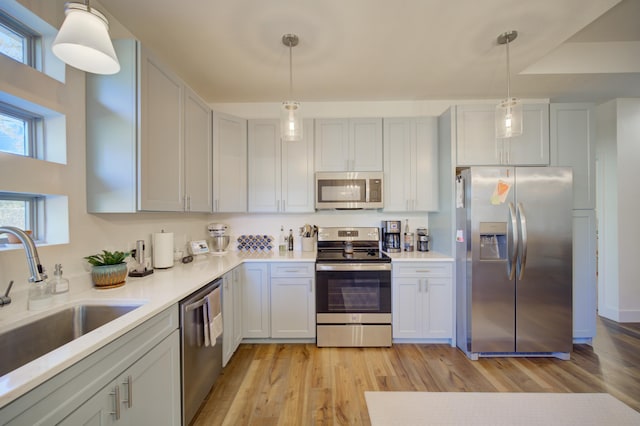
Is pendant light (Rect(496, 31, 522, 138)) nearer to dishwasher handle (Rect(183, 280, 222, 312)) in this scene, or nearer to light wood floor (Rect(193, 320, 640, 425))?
light wood floor (Rect(193, 320, 640, 425))

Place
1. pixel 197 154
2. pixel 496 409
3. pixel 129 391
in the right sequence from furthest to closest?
pixel 197 154
pixel 496 409
pixel 129 391

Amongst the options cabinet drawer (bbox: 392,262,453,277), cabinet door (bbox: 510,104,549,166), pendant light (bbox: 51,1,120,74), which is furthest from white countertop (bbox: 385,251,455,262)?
pendant light (bbox: 51,1,120,74)

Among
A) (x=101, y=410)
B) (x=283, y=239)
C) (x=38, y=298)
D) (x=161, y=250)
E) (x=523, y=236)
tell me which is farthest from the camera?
(x=283, y=239)

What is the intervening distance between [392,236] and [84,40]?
9.35ft

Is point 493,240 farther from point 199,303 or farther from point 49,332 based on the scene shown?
point 49,332

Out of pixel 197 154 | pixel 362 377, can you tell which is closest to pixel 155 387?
pixel 362 377

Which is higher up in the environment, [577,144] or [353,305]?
[577,144]

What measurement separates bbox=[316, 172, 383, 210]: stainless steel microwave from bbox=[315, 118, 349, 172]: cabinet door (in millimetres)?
101

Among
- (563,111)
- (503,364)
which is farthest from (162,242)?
(563,111)

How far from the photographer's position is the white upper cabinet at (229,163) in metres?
2.58

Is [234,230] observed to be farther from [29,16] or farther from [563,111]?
[563,111]

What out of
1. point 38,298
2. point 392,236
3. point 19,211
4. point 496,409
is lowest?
point 496,409

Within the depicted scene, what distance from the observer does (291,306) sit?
2455 mm

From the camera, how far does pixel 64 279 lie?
1.32 meters
